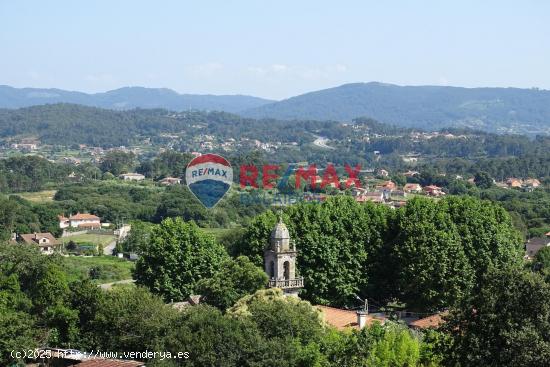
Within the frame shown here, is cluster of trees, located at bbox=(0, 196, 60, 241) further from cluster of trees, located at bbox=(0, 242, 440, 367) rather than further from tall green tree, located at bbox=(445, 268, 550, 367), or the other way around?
tall green tree, located at bbox=(445, 268, 550, 367)

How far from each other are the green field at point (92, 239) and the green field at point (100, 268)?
10046 millimetres

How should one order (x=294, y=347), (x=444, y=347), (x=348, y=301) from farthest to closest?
(x=348, y=301)
(x=294, y=347)
(x=444, y=347)

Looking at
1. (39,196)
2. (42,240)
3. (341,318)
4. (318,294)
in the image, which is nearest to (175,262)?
(318,294)

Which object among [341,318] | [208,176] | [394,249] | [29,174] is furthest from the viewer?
[29,174]

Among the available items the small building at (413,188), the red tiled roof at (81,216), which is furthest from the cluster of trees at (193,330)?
the small building at (413,188)

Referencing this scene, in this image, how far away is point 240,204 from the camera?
79625 mm

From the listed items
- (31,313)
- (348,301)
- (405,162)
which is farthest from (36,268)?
(405,162)

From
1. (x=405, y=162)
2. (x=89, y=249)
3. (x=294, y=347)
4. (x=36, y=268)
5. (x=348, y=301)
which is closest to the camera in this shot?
(x=294, y=347)

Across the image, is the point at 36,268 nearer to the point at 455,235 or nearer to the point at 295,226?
the point at 295,226

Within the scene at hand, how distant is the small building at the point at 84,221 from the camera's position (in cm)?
7425

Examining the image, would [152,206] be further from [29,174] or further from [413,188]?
[413,188]

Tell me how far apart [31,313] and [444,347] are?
12307mm

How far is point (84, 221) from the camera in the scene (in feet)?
248

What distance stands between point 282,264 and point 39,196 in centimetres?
6954
